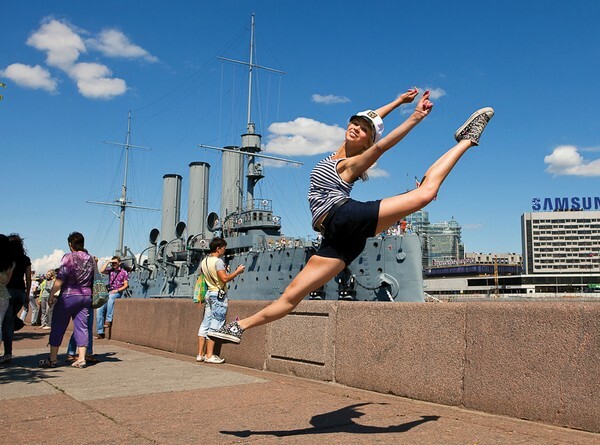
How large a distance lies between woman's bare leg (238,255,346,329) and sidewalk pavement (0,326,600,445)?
0.76 m

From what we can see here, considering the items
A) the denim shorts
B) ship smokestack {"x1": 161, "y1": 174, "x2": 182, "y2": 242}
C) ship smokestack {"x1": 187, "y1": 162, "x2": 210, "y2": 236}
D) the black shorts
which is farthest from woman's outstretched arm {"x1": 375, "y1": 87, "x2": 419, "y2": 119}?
ship smokestack {"x1": 161, "y1": 174, "x2": 182, "y2": 242}

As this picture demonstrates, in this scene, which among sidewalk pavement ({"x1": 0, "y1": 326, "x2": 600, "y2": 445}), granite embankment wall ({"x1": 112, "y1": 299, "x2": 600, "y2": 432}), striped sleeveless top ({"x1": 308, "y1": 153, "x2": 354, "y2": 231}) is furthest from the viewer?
granite embankment wall ({"x1": 112, "y1": 299, "x2": 600, "y2": 432})

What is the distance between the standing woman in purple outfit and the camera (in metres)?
7.04

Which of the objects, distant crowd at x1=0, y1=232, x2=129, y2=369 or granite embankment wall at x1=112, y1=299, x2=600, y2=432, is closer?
granite embankment wall at x1=112, y1=299, x2=600, y2=432

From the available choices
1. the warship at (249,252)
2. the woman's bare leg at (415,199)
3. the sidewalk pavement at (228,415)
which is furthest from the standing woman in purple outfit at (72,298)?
the warship at (249,252)

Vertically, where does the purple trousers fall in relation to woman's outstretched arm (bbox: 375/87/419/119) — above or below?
below

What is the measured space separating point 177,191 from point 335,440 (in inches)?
1879

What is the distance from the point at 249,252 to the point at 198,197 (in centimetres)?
1455

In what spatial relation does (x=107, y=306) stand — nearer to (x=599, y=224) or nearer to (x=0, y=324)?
(x=0, y=324)

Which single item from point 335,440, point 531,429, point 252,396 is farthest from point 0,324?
point 531,429

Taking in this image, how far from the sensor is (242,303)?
738cm

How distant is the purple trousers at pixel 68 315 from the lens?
23.2 ft

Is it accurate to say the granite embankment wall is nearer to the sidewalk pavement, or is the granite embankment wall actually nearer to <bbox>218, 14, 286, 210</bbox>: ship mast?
the sidewalk pavement

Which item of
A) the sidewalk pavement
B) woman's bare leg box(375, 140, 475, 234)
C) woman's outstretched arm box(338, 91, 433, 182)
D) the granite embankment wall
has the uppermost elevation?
woman's outstretched arm box(338, 91, 433, 182)
